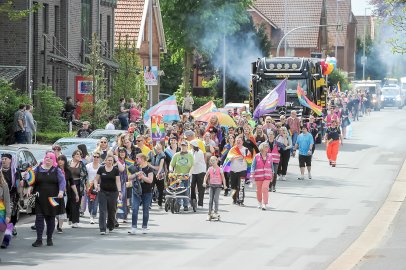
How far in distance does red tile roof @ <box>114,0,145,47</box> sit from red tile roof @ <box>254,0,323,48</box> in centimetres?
3877

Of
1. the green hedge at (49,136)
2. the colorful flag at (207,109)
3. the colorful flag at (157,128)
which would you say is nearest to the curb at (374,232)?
the colorful flag at (157,128)

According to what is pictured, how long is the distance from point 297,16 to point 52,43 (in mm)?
66172

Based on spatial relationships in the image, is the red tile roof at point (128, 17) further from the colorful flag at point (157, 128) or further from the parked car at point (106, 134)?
the parked car at point (106, 134)

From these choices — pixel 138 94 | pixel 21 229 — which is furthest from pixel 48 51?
pixel 21 229

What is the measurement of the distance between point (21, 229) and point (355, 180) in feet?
47.3

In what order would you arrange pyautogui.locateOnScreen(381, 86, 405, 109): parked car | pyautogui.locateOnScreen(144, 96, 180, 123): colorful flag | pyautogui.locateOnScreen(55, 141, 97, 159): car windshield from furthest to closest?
pyautogui.locateOnScreen(381, 86, 405, 109): parked car < pyautogui.locateOnScreen(144, 96, 180, 123): colorful flag < pyautogui.locateOnScreen(55, 141, 97, 159): car windshield

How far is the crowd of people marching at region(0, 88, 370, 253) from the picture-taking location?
21.8 metres

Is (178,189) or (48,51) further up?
(48,51)

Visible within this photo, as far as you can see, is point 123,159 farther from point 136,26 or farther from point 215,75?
point 215,75

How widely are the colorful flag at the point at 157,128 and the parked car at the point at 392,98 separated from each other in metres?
70.5

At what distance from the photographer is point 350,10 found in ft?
455

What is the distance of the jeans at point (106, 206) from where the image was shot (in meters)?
23.1

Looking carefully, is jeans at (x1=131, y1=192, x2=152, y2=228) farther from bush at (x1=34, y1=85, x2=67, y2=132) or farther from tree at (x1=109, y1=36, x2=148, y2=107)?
tree at (x1=109, y1=36, x2=148, y2=107)

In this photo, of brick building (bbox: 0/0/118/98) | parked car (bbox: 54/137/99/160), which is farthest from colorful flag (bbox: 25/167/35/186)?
brick building (bbox: 0/0/118/98)
